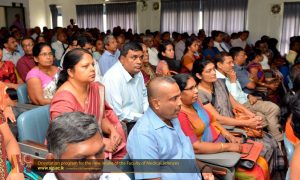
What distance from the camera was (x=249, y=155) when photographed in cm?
224

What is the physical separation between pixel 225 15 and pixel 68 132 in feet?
27.2

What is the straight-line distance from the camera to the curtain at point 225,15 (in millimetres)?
8414

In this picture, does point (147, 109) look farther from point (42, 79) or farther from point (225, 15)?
point (225, 15)

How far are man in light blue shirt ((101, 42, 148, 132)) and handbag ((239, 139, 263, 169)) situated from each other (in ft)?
3.04

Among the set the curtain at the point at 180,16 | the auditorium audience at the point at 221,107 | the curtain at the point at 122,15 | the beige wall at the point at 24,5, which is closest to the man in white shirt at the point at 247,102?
the auditorium audience at the point at 221,107

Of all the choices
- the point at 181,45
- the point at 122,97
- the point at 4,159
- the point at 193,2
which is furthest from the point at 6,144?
the point at 193,2

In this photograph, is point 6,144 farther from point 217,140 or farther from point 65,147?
point 217,140

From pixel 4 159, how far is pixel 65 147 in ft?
2.28

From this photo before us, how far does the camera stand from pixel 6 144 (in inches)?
65.1

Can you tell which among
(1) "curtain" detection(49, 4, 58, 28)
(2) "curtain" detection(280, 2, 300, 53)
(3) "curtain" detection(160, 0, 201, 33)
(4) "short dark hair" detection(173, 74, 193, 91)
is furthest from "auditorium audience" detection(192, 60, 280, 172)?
(1) "curtain" detection(49, 4, 58, 28)

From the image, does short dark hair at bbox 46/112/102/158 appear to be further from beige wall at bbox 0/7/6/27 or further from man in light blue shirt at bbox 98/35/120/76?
beige wall at bbox 0/7/6/27

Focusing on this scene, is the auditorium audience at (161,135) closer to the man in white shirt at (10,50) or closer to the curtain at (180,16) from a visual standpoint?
the man in white shirt at (10,50)

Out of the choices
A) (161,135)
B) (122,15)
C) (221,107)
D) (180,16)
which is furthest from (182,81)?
(122,15)

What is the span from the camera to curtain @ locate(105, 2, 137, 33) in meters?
10.3
